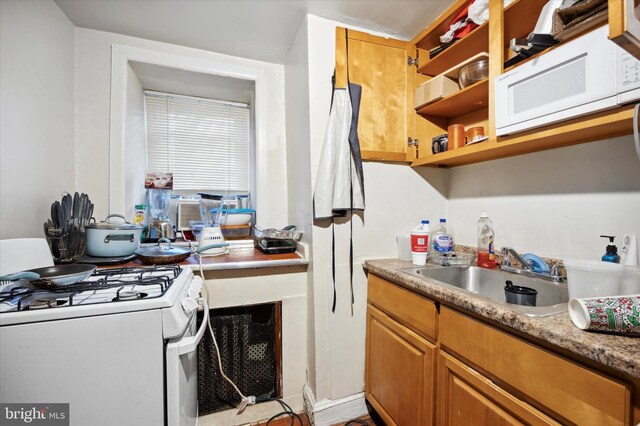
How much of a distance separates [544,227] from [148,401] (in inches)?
66.2

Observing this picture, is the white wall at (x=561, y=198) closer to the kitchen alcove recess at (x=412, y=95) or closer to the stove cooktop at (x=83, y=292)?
the kitchen alcove recess at (x=412, y=95)

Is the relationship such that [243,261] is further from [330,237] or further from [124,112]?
[124,112]

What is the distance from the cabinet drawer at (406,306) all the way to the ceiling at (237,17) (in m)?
1.48

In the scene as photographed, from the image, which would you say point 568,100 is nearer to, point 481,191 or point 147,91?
point 481,191

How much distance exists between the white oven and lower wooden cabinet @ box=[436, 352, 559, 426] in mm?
889

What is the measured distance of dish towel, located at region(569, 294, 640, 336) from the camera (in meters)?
0.57

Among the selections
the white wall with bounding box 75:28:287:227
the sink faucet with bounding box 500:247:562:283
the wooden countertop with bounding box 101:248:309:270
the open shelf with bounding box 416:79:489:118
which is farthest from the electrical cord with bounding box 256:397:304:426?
the open shelf with bounding box 416:79:489:118

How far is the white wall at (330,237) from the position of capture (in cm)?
143

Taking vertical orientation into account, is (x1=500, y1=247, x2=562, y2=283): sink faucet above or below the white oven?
above

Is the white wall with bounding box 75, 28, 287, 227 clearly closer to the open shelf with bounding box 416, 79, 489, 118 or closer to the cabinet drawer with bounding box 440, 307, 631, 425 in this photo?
the open shelf with bounding box 416, 79, 489, 118

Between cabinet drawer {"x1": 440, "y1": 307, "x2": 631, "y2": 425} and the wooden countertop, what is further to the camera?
the wooden countertop

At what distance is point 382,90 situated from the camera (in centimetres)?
151

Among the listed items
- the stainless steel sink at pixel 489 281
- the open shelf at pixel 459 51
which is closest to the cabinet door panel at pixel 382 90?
the open shelf at pixel 459 51

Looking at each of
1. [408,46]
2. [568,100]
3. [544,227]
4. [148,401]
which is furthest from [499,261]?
[148,401]
